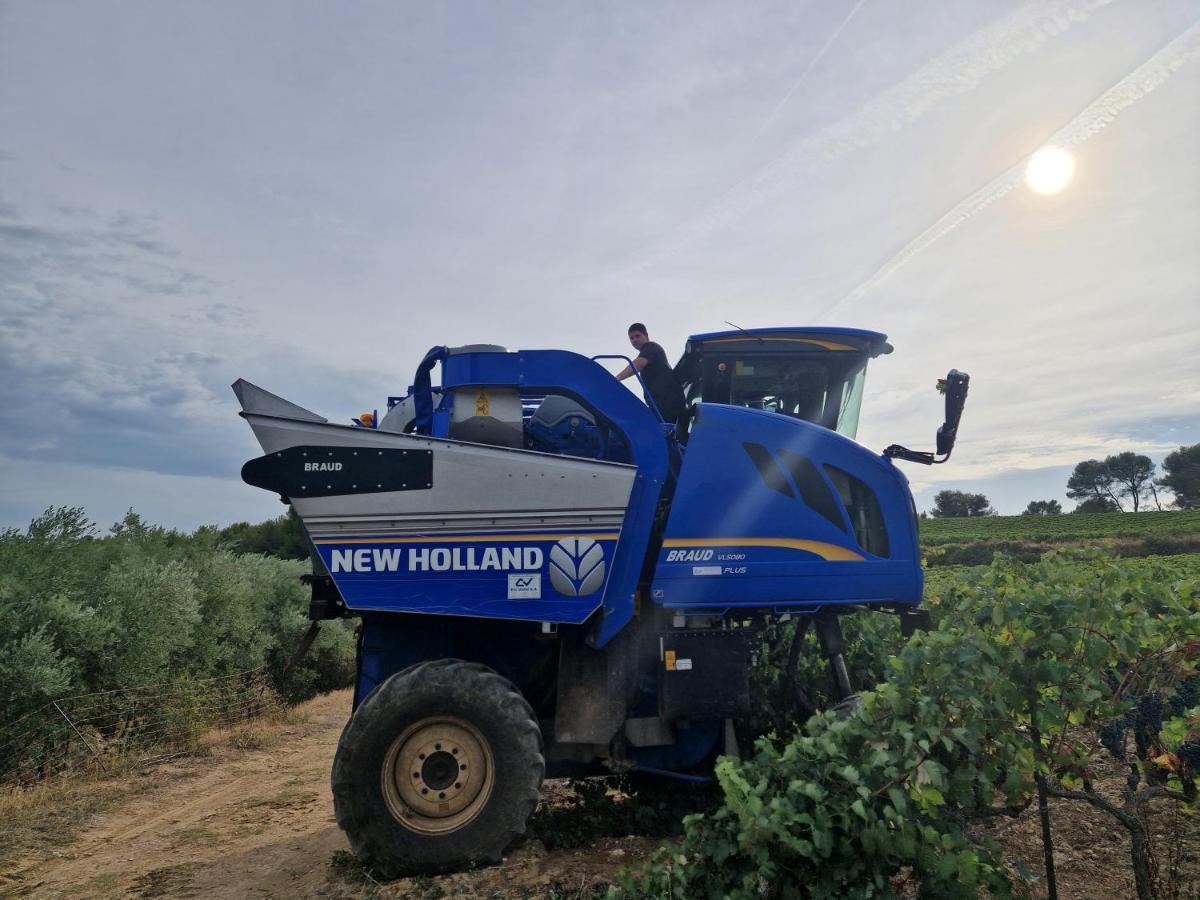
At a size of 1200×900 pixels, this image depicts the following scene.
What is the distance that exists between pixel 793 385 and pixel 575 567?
2552mm

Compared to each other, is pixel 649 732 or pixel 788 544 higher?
pixel 788 544

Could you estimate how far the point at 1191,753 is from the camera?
5.48 metres

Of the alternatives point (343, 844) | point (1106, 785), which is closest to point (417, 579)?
point (343, 844)

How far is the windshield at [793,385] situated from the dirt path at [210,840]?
4.55m

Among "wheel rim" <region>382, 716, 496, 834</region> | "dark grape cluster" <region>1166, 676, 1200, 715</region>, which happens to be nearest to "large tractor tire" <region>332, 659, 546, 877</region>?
"wheel rim" <region>382, 716, 496, 834</region>

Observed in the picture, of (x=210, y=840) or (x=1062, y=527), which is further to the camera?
(x=1062, y=527)

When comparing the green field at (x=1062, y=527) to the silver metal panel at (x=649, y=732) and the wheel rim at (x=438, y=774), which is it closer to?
the silver metal panel at (x=649, y=732)

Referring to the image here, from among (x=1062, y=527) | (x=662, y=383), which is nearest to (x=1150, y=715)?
(x=662, y=383)

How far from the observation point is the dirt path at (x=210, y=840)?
4922mm

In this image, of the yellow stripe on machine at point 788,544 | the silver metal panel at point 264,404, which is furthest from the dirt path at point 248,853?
the silver metal panel at point 264,404

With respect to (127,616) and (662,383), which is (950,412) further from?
(127,616)

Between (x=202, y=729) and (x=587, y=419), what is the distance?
23.8ft

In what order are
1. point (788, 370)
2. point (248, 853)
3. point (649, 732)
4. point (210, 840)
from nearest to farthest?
point (649, 732) < point (248, 853) < point (210, 840) < point (788, 370)

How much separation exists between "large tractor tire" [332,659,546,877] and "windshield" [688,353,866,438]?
2946 millimetres
